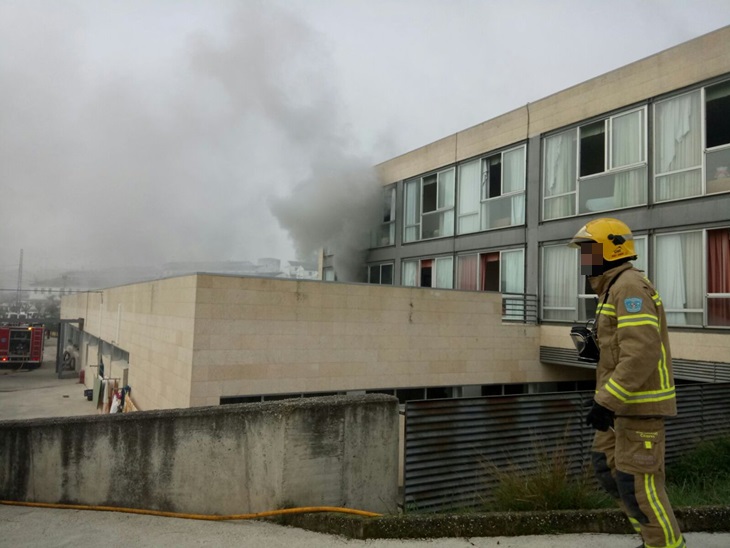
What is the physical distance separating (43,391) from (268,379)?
18.8 metres

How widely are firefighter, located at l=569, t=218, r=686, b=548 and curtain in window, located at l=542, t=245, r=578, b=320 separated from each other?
350 inches

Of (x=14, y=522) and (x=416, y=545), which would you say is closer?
(x=416, y=545)

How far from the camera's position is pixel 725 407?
6.81m

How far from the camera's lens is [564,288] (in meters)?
11.6

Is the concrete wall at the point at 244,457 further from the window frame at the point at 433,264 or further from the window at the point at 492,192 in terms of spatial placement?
the window frame at the point at 433,264

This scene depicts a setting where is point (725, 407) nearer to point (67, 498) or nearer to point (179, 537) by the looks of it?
point (179, 537)

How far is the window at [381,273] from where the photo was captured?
17000 mm

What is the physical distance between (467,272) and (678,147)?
570cm

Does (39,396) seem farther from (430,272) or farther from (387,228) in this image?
(430,272)

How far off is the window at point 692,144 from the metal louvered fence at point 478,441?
5.46m

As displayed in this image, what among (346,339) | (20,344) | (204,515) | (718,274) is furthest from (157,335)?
(20,344)

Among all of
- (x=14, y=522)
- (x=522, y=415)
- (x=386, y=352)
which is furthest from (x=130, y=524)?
(x=386, y=352)

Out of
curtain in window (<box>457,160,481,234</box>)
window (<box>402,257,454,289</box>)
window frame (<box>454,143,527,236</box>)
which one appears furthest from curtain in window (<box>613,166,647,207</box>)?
window (<box>402,257,454,289</box>)

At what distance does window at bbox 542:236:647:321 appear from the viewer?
1116cm
